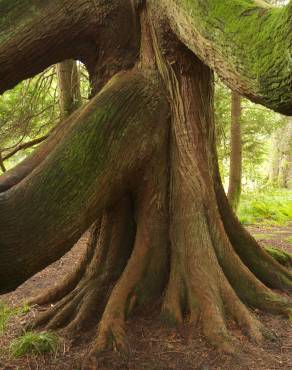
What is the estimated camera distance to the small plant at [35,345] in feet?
13.1

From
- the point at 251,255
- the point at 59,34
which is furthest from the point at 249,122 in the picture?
the point at 59,34

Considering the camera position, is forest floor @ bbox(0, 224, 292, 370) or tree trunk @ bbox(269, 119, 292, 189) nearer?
forest floor @ bbox(0, 224, 292, 370)

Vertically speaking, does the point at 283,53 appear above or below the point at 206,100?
below

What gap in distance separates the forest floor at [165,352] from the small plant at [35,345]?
0.19 ft

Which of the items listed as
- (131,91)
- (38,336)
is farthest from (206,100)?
(38,336)

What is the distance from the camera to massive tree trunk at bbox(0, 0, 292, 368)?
3.45 metres

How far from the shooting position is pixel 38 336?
410 centimetres

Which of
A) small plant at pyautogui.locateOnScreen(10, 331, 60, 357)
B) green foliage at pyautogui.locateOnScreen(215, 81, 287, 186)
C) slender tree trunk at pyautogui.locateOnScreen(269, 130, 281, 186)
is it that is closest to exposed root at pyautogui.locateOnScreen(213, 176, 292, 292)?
small plant at pyautogui.locateOnScreen(10, 331, 60, 357)

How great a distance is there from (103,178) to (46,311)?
1.95 m

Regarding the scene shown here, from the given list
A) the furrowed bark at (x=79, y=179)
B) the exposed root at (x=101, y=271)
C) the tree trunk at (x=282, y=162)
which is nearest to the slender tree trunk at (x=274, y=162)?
the tree trunk at (x=282, y=162)

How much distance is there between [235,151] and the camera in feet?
33.5

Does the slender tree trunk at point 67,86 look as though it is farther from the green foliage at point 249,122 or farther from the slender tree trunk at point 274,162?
the slender tree trunk at point 274,162

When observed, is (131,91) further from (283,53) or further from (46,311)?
(46,311)

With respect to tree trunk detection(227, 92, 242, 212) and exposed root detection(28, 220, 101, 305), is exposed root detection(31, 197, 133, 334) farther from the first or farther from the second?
tree trunk detection(227, 92, 242, 212)
